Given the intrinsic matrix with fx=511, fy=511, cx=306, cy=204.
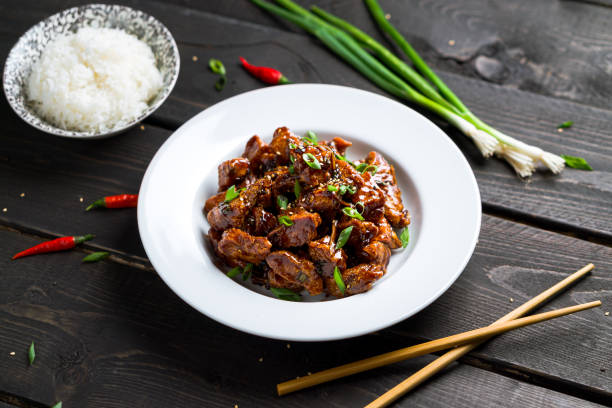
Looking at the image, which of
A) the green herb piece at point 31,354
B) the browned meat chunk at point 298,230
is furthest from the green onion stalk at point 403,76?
the green herb piece at point 31,354

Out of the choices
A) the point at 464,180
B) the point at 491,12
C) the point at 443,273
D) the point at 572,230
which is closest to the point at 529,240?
the point at 572,230

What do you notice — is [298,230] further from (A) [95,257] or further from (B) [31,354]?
(B) [31,354]

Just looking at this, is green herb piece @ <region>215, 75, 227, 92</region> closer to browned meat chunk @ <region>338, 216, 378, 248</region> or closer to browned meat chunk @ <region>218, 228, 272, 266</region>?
browned meat chunk @ <region>218, 228, 272, 266</region>

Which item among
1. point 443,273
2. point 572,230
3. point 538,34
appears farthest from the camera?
point 538,34

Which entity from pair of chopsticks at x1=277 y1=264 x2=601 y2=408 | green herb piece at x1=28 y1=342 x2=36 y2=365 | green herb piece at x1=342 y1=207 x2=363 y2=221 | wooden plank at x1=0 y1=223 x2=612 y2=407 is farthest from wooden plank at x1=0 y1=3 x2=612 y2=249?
green herb piece at x1=342 y1=207 x2=363 y2=221

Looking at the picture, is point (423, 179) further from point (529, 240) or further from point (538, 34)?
point (538, 34)
